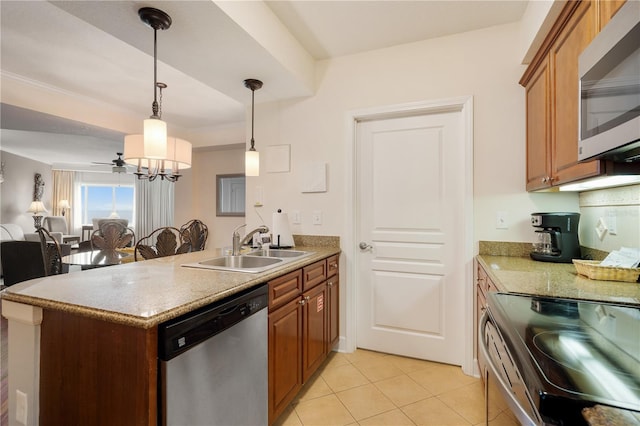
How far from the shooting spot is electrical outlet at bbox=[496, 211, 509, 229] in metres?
2.16

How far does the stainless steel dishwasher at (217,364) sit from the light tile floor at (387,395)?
535mm

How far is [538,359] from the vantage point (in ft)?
2.24

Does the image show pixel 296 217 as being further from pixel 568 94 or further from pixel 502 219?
pixel 568 94

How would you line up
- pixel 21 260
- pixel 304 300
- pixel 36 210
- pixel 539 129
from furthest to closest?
pixel 36 210 < pixel 21 260 < pixel 304 300 < pixel 539 129

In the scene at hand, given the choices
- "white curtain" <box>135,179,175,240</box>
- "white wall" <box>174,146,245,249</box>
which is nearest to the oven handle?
"white wall" <box>174,146,245,249</box>

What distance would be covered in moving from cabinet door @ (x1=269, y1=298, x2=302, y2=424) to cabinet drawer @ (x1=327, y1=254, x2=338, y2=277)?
0.54 m

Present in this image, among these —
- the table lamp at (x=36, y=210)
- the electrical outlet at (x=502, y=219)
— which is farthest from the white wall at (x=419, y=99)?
the table lamp at (x=36, y=210)

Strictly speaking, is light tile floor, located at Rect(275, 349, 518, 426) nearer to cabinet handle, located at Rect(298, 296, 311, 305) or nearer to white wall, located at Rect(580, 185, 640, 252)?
cabinet handle, located at Rect(298, 296, 311, 305)

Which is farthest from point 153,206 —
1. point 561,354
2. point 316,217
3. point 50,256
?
point 561,354

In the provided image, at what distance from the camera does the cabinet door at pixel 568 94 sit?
122cm

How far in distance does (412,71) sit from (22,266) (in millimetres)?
5236

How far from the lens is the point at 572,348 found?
742mm

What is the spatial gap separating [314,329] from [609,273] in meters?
1.61

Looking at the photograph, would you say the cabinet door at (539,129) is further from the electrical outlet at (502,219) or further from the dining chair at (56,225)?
the dining chair at (56,225)
